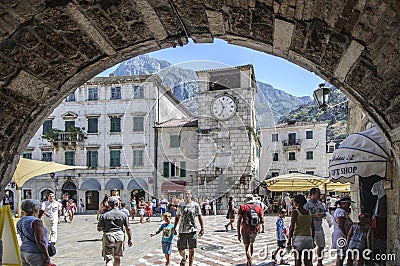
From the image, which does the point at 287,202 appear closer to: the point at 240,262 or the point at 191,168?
the point at 191,168

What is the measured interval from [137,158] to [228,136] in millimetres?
7175

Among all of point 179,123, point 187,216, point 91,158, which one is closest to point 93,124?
point 91,158

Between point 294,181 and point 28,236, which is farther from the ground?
point 28,236

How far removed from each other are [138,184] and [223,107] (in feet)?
28.5

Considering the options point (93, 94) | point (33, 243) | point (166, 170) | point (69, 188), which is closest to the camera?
point (33, 243)

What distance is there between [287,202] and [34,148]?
67.3 feet

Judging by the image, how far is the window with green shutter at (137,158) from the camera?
2919cm

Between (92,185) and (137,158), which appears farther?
(92,185)

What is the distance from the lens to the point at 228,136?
28.4 m

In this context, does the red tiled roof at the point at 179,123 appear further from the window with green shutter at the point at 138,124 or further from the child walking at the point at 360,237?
the child walking at the point at 360,237

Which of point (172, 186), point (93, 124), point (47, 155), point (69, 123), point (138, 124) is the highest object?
point (69, 123)

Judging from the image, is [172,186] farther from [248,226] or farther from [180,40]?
[180,40]

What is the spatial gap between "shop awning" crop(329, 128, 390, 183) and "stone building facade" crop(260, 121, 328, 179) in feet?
116

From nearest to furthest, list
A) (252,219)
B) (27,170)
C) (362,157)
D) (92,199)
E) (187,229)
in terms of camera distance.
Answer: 1. (362,157)
2. (187,229)
3. (252,219)
4. (27,170)
5. (92,199)
